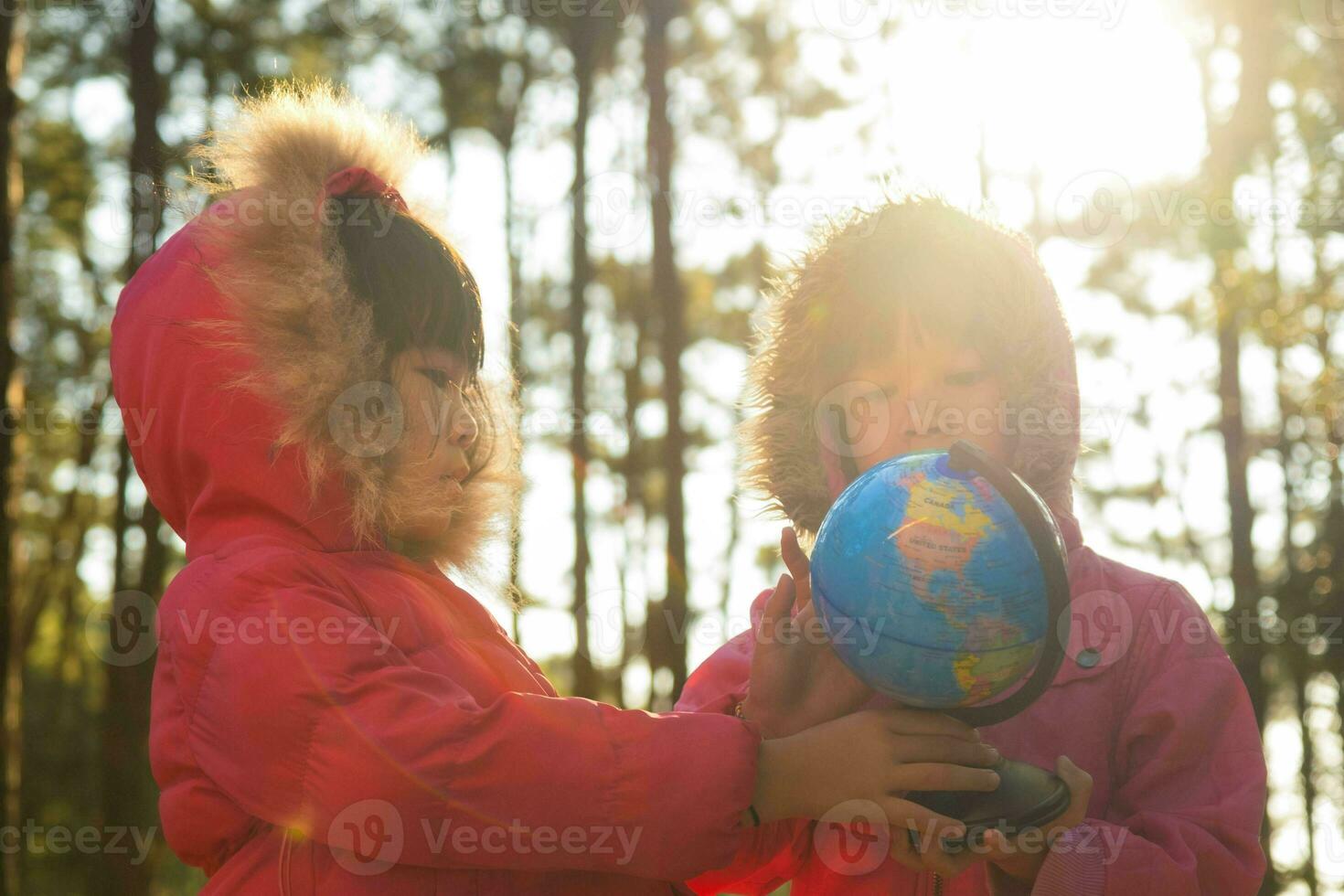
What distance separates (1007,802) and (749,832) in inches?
37.9

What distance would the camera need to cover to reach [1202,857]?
3.01m

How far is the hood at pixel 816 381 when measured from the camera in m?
3.51

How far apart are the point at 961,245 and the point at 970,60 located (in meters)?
9.33

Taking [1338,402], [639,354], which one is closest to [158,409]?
[1338,402]

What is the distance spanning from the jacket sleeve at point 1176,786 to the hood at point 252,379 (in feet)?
6.33

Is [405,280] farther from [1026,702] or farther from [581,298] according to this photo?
[581,298]

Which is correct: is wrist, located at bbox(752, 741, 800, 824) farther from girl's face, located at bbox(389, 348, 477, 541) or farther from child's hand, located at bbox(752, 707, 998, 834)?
girl's face, located at bbox(389, 348, 477, 541)

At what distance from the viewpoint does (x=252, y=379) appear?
9.64 ft
